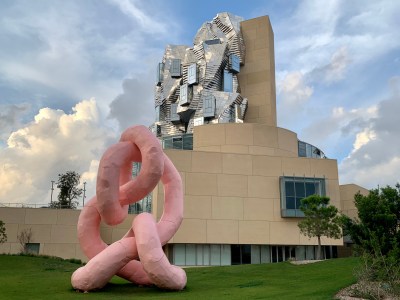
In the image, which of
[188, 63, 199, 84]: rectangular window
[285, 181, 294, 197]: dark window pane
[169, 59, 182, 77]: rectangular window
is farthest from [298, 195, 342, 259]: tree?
[169, 59, 182, 77]: rectangular window

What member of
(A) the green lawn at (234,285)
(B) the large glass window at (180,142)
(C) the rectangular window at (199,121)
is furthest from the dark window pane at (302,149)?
(A) the green lawn at (234,285)

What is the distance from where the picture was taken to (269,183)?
45.3 meters

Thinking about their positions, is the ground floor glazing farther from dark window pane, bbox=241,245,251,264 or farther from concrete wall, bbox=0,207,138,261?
concrete wall, bbox=0,207,138,261

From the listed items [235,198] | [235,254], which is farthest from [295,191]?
[235,254]

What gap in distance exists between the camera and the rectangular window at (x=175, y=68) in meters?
61.4

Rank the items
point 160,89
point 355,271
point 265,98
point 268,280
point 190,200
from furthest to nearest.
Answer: point 160,89 → point 265,98 → point 190,200 → point 268,280 → point 355,271

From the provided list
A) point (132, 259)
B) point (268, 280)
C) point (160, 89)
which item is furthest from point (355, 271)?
point (160, 89)

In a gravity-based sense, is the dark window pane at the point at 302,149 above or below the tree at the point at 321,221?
above

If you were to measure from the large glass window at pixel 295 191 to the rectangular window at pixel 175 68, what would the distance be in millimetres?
22980

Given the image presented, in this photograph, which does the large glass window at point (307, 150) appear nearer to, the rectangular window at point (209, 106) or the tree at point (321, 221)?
the rectangular window at point (209, 106)

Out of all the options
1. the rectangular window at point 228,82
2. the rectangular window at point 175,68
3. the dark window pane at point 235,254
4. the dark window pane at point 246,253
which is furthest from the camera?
the rectangular window at point 175,68

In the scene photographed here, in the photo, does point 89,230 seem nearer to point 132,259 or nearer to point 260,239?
point 132,259

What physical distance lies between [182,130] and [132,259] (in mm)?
43936

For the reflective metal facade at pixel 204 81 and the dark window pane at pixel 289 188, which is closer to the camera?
the dark window pane at pixel 289 188
